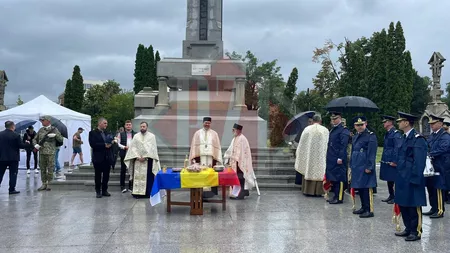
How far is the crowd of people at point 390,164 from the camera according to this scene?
5320 millimetres

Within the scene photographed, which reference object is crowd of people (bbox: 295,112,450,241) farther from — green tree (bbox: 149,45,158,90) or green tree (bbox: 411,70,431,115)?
green tree (bbox: 411,70,431,115)

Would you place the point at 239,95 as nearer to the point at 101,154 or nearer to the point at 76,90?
the point at 101,154

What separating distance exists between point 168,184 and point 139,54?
3566 cm

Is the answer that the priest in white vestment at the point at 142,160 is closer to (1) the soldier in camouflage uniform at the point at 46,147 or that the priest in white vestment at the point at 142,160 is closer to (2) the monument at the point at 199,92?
(1) the soldier in camouflage uniform at the point at 46,147

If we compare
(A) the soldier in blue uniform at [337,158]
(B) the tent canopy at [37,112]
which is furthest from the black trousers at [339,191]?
(B) the tent canopy at [37,112]

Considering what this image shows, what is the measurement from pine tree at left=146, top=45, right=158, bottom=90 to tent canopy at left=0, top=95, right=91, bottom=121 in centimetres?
2383

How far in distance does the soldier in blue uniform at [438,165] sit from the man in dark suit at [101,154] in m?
6.57

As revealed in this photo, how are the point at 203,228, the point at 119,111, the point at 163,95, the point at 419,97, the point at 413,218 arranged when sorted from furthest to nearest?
the point at 419,97 → the point at 119,111 → the point at 163,95 → the point at 203,228 → the point at 413,218

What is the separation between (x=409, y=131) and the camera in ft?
17.9

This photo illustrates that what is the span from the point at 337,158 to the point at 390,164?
1.06 metres

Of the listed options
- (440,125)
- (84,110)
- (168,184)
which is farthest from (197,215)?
(84,110)

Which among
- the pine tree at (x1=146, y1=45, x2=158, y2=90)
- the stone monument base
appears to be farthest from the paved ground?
the pine tree at (x1=146, y1=45, x2=158, y2=90)

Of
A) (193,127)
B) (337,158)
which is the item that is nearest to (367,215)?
(337,158)

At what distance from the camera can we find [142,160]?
8.78 meters
